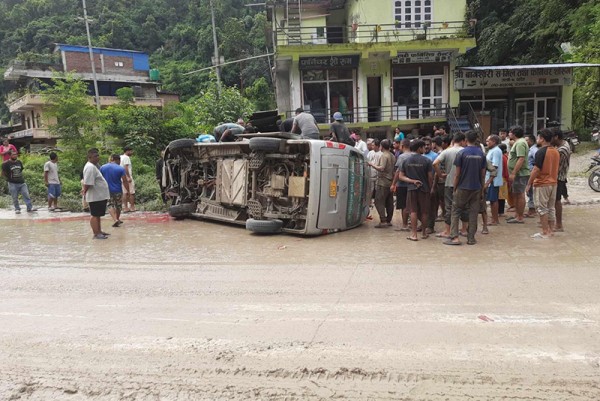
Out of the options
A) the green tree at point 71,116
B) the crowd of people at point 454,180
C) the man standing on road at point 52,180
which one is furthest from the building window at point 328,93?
the crowd of people at point 454,180

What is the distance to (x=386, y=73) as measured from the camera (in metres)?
23.8

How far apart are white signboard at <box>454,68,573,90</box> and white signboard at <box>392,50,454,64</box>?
3.03ft

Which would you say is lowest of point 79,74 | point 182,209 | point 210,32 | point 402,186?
point 182,209

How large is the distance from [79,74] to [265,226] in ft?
132

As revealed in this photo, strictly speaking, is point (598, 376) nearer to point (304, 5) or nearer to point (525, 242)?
point (525, 242)

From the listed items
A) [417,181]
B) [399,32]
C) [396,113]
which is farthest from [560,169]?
[399,32]

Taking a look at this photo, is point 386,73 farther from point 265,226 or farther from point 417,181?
point 265,226

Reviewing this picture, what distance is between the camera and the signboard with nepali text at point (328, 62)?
23062mm

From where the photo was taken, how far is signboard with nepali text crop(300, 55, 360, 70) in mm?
23062

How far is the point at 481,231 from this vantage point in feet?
27.9

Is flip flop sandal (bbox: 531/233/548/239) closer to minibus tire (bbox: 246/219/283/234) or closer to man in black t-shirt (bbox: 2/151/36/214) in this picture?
minibus tire (bbox: 246/219/283/234)

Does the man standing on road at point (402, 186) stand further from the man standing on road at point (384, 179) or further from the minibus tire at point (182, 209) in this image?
the minibus tire at point (182, 209)

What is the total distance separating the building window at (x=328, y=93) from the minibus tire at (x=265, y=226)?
53.3ft

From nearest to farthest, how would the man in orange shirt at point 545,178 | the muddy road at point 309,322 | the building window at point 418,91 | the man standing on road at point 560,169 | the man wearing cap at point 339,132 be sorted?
the muddy road at point 309,322
the man in orange shirt at point 545,178
the man standing on road at point 560,169
the man wearing cap at point 339,132
the building window at point 418,91
